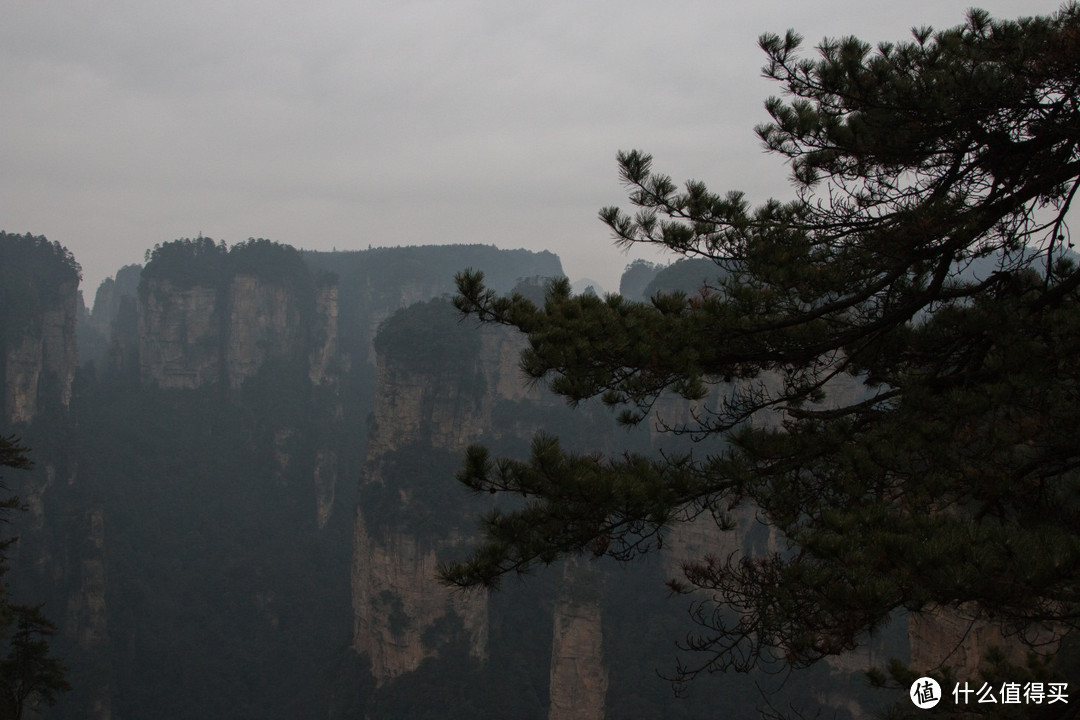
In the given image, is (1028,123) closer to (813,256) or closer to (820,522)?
(813,256)

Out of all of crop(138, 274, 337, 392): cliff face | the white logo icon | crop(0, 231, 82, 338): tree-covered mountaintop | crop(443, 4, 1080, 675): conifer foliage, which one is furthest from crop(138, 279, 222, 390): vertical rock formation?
the white logo icon

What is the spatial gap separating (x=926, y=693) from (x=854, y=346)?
2461mm

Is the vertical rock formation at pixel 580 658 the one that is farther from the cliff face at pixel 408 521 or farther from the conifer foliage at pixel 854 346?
the conifer foliage at pixel 854 346

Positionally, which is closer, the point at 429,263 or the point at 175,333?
the point at 175,333

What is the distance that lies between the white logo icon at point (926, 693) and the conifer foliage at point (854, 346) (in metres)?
0.39

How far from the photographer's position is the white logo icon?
376cm

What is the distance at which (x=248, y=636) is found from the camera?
40.2 meters

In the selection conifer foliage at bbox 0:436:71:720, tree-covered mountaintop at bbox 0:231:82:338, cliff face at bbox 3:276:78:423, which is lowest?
conifer foliage at bbox 0:436:71:720

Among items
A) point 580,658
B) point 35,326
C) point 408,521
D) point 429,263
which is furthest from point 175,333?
point 580,658

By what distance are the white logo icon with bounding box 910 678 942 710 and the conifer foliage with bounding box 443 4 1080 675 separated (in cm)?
39

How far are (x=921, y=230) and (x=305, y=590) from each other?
45037 mm

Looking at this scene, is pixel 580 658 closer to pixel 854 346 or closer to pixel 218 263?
pixel 854 346

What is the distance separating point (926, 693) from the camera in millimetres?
3859

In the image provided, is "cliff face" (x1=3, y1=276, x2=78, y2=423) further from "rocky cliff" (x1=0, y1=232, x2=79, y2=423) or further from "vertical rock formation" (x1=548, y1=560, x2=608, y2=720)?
"vertical rock formation" (x1=548, y1=560, x2=608, y2=720)
